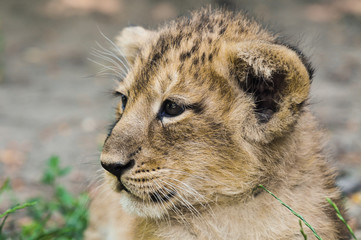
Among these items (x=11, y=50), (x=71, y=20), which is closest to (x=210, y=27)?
(x=11, y=50)

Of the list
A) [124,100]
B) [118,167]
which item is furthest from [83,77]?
[118,167]

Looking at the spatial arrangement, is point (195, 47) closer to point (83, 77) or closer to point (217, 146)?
point (217, 146)

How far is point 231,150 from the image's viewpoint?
3801mm

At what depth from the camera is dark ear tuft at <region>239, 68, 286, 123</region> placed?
12.1 ft

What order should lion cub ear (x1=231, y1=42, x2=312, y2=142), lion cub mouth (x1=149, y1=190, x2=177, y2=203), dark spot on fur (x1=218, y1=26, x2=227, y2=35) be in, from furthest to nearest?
dark spot on fur (x1=218, y1=26, x2=227, y2=35), lion cub mouth (x1=149, y1=190, x2=177, y2=203), lion cub ear (x1=231, y1=42, x2=312, y2=142)

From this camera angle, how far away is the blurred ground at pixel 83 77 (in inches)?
296

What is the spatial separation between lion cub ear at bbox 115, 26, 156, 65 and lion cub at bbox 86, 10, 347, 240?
0.67 meters

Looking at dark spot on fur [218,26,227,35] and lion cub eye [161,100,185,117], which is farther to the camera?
dark spot on fur [218,26,227,35]

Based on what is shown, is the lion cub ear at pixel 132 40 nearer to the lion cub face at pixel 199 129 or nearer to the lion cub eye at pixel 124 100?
the lion cub eye at pixel 124 100

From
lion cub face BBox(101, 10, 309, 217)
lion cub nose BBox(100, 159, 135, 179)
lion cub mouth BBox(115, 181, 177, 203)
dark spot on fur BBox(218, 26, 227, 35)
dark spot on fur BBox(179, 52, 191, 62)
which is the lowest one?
lion cub mouth BBox(115, 181, 177, 203)

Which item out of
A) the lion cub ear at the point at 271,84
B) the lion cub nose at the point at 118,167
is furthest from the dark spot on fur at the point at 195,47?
the lion cub nose at the point at 118,167

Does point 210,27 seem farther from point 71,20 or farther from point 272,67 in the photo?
point 71,20

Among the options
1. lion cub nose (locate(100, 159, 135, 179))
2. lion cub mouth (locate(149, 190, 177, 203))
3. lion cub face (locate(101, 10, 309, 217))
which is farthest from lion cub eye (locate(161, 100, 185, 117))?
lion cub mouth (locate(149, 190, 177, 203))

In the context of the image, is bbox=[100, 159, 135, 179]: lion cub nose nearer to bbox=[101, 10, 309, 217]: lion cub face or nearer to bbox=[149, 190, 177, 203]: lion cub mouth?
bbox=[101, 10, 309, 217]: lion cub face
